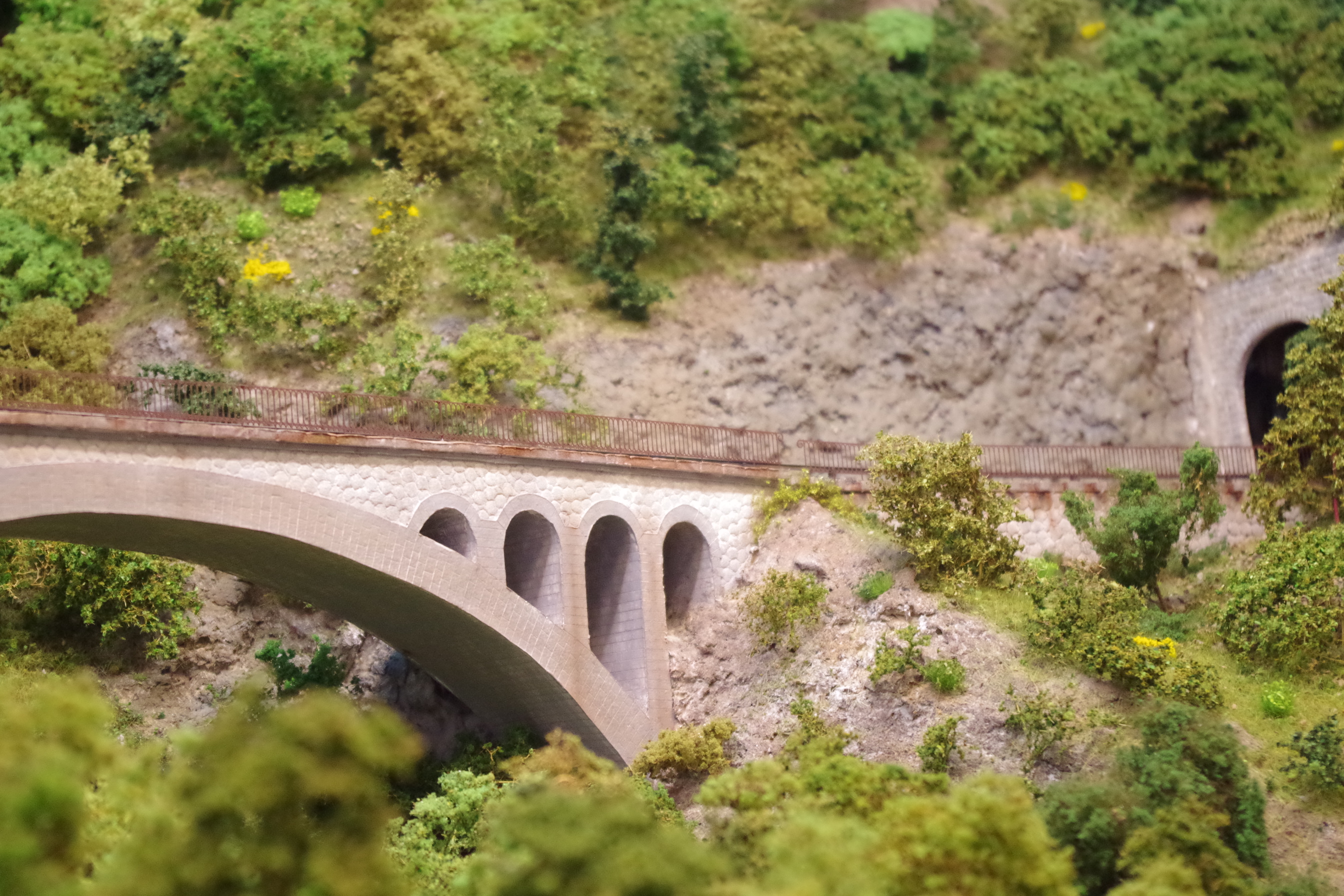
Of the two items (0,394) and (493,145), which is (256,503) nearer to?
(0,394)

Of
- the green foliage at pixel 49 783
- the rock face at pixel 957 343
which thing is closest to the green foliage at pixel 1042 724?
the rock face at pixel 957 343

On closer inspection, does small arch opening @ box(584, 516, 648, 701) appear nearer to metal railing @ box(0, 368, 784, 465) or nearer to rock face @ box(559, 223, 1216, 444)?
metal railing @ box(0, 368, 784, 465)

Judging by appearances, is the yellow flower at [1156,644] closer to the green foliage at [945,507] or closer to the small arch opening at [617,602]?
the green foliage at [945,507]

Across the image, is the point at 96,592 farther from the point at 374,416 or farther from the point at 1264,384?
the point at 1264,384

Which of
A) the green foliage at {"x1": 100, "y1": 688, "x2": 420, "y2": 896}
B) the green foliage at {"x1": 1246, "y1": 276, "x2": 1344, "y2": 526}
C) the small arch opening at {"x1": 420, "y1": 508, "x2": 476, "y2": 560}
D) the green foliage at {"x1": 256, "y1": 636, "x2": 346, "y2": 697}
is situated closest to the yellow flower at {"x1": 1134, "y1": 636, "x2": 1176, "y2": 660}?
the green foliage at {"x1": 1246, "y1": 276, "x2": 1344, "y2": 526}

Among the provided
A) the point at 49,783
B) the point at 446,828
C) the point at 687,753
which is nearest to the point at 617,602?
the point at 687,753

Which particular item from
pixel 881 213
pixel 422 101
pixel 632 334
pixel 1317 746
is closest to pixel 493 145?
pixel 422 101
